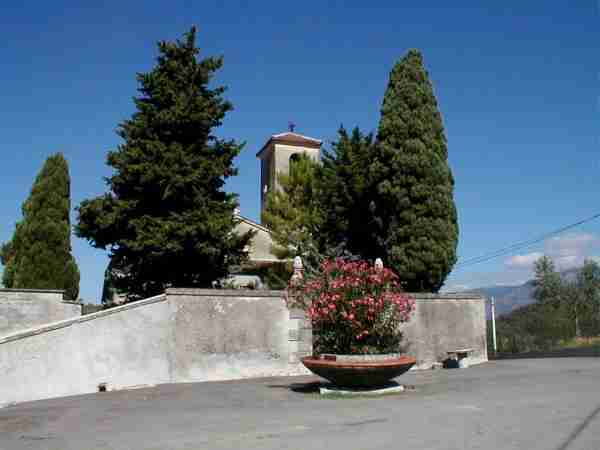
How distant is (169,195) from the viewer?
54.5 feet

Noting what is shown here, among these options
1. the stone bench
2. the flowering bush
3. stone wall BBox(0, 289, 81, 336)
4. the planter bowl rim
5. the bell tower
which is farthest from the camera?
the bell tower

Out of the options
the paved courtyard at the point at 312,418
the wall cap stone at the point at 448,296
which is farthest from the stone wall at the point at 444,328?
the paved courtyard at the point at 312,418

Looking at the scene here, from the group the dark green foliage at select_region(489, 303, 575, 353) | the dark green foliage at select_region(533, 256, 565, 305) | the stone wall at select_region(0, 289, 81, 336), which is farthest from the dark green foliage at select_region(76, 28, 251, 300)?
the dark green foliage at select_region(533, 256, 565, 305)

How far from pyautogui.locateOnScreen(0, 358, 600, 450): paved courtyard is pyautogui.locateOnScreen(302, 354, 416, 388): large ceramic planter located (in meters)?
0.46

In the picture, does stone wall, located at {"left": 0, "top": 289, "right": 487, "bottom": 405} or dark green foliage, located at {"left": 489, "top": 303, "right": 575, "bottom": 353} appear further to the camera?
dark green foliage, located at {"left": 489, "top": 303, "right": 575, "bottom": 353}

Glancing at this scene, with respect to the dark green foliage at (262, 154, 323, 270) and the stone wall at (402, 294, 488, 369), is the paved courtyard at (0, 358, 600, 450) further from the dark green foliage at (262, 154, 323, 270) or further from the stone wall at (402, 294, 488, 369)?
the dark green foliage at (262, 154, 323, 270)

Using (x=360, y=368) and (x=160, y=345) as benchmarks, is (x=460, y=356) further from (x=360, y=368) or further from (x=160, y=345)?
(x=160, y=345)

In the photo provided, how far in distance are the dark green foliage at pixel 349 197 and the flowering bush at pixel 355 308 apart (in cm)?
997

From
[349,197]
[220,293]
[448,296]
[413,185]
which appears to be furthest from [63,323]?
[349,197]

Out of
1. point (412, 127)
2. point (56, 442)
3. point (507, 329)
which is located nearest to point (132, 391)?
point (56, 442)

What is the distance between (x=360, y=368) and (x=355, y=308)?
1.20 meters

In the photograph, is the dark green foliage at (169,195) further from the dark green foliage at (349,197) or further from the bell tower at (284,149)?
the bell tower at (284,149)

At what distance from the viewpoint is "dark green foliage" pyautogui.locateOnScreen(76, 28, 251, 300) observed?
16438 millimetres

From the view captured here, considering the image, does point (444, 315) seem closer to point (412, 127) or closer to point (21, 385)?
point (412, 127)
